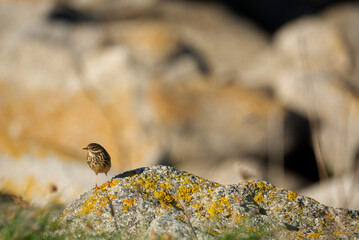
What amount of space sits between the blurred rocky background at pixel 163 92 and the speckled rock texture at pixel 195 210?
7.60m

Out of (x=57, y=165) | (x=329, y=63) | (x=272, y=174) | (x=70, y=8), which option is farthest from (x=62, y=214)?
(x=329, y=63)

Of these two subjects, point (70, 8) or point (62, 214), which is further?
point (70, 8)

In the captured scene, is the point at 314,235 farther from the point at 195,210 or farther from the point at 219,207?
the point at 195,210

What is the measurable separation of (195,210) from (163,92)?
11.0 metres

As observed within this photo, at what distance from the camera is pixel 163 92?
53.8 feet

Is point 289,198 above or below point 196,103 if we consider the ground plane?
below

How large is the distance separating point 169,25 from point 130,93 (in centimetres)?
435

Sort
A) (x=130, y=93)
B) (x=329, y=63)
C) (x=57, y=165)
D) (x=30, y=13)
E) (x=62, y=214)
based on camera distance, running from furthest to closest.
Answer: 1. (x=329, y=63)
2. (x=30, y=13)
3. (x=130, y=93)
4. (x=57, y=165)
5. (x=62, y=214)

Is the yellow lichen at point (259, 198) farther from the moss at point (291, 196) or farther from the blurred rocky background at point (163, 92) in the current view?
the blurred rocky background at point (163, 92)

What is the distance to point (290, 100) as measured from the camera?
59.0ft

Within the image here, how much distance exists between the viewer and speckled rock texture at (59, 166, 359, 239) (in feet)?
16.8

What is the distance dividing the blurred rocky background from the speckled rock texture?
7.60 metres

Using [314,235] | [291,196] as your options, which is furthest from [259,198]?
[314,235]

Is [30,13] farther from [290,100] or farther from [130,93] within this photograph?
[290,100]
